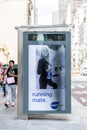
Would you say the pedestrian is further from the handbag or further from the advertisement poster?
the advertisement poster

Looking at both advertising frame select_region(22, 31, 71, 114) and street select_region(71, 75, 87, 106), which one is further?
street select_region(71, 75, 87, 106)

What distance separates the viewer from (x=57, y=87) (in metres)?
11.2

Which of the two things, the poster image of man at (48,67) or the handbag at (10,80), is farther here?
the handbag at (10,80)

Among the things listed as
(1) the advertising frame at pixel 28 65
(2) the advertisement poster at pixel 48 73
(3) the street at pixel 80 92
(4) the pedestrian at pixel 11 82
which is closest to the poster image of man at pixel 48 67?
(2) the advertisement poster at pixel 48 73

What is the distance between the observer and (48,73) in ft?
36.9

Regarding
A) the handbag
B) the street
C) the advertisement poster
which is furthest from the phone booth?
the street

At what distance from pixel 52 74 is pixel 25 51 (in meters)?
0.92

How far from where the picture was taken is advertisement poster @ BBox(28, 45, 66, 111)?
11227 millimetres

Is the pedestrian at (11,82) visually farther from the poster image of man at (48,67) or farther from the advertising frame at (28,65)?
the poster image of man at (48,67)

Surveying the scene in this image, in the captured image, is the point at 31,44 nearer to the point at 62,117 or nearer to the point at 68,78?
the point at 68,78

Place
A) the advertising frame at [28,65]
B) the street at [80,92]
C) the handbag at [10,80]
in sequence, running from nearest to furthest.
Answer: the advertising frame at [28,65], the handbag at [10,80], the street at [80,92]

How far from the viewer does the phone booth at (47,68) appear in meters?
11.2

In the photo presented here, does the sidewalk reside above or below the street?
above

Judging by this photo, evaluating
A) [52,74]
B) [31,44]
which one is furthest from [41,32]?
[52,74]
